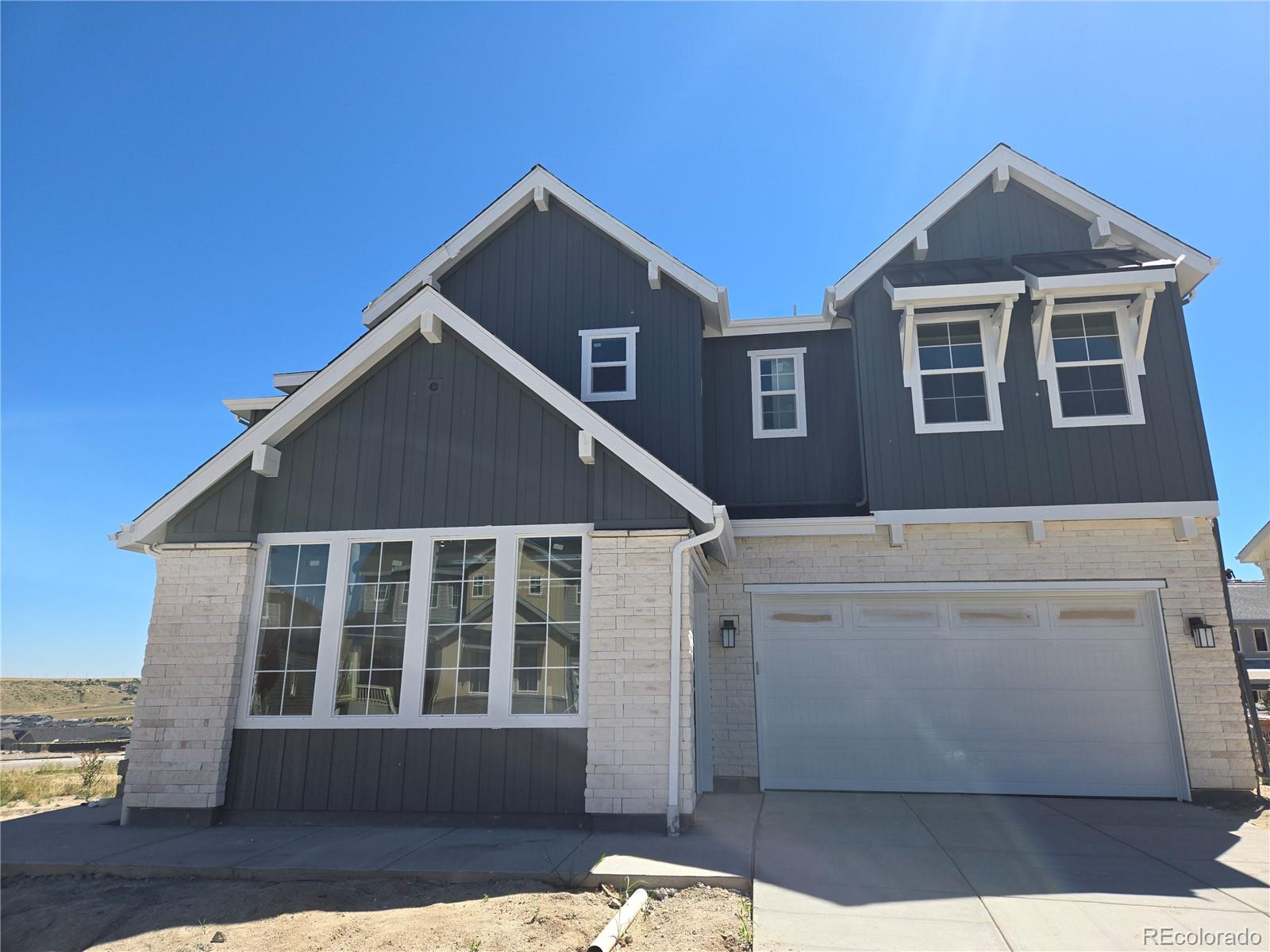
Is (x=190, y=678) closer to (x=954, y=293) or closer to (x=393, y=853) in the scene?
(x=393, y=853)

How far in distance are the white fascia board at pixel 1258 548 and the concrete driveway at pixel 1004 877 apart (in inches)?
130

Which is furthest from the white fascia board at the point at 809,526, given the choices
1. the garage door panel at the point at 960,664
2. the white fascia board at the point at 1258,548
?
the white fascia board at the point at 1258,548

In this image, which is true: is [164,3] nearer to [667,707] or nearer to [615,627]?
[615,627]

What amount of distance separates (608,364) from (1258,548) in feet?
27.6

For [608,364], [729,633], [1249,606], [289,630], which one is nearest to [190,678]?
[289,630]

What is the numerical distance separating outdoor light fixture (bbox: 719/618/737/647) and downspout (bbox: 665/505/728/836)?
266cm

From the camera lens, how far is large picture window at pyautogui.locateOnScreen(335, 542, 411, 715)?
7707mm

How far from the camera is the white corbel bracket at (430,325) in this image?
8164 millimetres

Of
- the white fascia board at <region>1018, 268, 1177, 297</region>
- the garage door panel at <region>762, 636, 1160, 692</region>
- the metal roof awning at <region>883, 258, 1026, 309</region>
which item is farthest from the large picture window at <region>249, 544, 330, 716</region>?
the white fascia board at <region>1018, 268, 1177, 297</region>

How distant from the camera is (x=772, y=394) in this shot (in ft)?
36.3

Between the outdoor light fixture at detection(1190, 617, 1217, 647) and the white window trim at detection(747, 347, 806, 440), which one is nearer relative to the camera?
the outdoor light fixture at detection(1190, 617, 1217, 647)

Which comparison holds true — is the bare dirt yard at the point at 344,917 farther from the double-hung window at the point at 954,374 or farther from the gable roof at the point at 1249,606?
the gable roof at the point at 1249,606

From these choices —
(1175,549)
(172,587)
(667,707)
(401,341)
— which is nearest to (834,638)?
(667,707)

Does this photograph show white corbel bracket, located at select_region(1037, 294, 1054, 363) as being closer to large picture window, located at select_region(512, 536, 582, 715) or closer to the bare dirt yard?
large picture window, located at select_region(512, 536, 582, 715)
